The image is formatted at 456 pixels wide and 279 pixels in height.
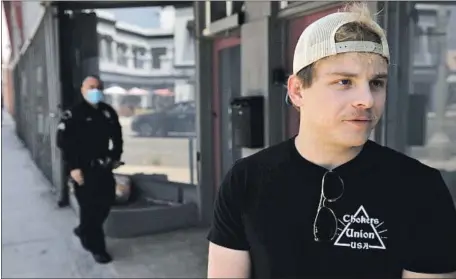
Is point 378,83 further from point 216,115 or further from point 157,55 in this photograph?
point 157,55

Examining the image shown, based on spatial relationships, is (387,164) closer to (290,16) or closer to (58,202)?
(290,16)

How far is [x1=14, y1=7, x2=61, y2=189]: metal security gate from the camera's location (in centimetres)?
684

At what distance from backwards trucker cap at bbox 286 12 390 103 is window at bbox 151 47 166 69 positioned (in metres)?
5.12

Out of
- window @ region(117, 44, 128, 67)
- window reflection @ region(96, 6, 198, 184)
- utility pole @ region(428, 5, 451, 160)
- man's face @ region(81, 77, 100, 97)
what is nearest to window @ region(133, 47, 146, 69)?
window reflection @ region(96, 6, 198, 184)

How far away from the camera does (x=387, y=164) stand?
130 cm

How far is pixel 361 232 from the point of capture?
4.11ft

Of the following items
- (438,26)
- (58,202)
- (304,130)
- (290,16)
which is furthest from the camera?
(58,202)

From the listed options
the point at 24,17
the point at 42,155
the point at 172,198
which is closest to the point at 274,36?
the point at 172,198

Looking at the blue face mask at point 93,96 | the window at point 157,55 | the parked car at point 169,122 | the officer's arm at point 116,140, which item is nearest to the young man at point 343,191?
the blue face mask at point 93,96

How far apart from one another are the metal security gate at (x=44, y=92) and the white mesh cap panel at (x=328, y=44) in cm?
592

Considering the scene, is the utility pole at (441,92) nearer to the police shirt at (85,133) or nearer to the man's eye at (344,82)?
the man's eye at (344,82)

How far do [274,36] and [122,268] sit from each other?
7.47 ft

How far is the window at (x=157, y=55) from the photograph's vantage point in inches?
248

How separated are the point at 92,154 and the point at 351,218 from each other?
12.1 ft
